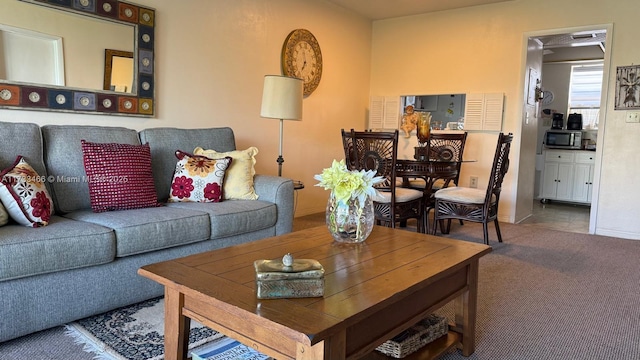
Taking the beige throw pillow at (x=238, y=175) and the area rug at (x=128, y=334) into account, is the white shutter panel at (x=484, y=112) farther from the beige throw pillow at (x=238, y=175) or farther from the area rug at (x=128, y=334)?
the area rug at (x=128, y=334)

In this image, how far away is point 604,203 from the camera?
4309mm

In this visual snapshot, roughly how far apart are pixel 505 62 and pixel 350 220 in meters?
3.81

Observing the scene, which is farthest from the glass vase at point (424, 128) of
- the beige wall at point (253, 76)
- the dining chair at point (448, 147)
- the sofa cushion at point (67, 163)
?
the sofa cushion at point (67, 163)

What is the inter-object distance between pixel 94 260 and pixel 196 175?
100 centimetres

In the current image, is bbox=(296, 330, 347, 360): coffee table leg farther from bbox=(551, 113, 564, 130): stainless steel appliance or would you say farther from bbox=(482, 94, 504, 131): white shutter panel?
bbox=(551, 113, 564, 130): stainless steel appliance

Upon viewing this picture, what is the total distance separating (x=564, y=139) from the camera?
21.4 ft

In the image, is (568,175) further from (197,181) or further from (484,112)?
(197,181)

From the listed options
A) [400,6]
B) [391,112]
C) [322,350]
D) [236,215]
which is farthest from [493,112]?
[322,350]

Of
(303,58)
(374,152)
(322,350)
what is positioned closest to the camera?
(322,350)

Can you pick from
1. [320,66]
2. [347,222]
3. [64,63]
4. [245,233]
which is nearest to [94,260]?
[245,233]

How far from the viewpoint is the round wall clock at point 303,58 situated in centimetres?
445

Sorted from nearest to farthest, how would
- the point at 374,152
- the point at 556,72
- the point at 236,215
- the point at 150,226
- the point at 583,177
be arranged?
the point at 150,226 → the point at 236,215 → the point at 374,152 → the point at 583,177 → the point at 556,72

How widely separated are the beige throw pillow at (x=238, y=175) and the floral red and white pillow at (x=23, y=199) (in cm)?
112

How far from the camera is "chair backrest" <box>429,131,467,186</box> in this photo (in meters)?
4.60
